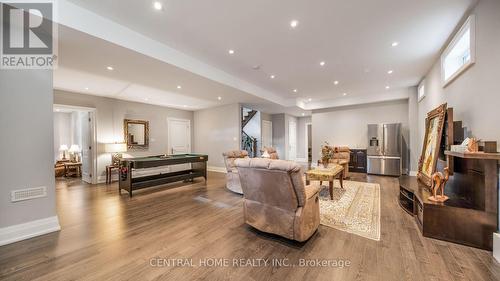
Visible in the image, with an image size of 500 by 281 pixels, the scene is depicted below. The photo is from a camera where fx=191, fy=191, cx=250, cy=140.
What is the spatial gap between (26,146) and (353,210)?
514 cm

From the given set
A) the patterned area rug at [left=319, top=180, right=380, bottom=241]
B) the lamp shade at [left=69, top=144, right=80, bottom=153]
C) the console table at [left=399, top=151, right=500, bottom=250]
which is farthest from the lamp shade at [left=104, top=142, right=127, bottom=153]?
the console table at [left=399, top=151, right=500, bottom=250]

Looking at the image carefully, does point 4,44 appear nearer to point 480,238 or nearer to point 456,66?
point 480,238

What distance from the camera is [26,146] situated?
2635 millimetres

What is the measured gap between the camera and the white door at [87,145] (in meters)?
6.23

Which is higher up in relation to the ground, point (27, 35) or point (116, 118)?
point (27, 35)

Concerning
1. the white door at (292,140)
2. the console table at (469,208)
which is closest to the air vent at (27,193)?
the console table at (469,208)

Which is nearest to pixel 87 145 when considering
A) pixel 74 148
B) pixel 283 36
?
pixel 74 148

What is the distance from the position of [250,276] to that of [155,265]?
1006 mm

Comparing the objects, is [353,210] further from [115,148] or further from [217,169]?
[115,148]

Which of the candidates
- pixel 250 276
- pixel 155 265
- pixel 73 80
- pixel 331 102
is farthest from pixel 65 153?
pixel 331 102

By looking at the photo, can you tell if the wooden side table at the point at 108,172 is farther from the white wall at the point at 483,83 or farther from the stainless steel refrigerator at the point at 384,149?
the stainless steel refrigerator at the point at 384,149

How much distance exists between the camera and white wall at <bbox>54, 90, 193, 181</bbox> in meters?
5.89

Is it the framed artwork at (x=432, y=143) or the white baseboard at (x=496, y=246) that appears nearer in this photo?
the white baseboard at (x=496, y=246)

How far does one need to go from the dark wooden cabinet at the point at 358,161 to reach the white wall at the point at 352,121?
19.2 inches
